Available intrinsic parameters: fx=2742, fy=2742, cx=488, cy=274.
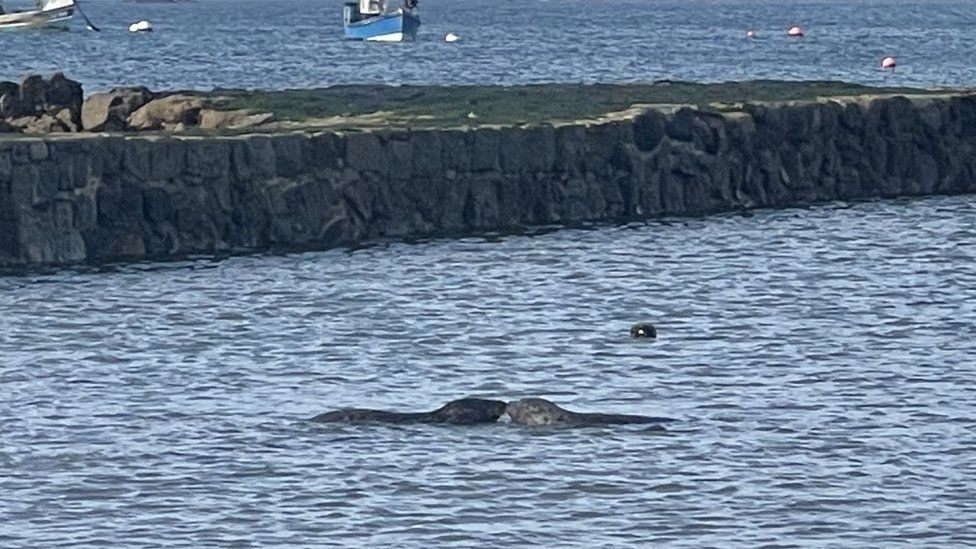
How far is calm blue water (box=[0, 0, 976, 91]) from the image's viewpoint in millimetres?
84188

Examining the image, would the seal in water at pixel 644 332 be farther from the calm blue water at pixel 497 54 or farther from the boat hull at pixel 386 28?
the boat hull at pixel 386 28

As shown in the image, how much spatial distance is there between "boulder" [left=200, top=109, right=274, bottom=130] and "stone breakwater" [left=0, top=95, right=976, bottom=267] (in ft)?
12.6

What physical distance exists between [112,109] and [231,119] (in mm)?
2659

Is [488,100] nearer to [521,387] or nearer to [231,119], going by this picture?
[231,119]

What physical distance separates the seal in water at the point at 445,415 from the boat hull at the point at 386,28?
309 ft

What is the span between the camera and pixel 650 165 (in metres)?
38.9

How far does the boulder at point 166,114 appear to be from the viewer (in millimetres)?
41000

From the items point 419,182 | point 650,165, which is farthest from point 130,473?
point 650,165

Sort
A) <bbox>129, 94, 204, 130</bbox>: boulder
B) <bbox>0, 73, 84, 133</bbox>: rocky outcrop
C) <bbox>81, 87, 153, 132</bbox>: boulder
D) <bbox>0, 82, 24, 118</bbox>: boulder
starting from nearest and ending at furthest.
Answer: <bbox>81, 87, 153, 132</bbox>: boulder
<bbox>129, 94, 204, 130</bbox>: boulder
<bbox>0, 73, 84, 133</bbox>: rocky outcrop
<bbox>0, 82, 24, 118</bbox>: boulder

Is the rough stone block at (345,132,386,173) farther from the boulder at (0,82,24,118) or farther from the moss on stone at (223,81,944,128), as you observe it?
the boulder at (0,82,24,118)

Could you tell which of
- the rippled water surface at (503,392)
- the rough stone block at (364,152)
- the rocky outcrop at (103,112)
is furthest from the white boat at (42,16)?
the rippled water surface at (503,392)

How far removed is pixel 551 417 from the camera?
70.9 ft

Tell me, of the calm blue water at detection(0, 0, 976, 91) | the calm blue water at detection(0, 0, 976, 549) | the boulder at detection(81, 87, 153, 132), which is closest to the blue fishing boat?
the calm blue water at detection(0, 0, 976, 91)

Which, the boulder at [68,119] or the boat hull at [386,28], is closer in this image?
the boulder at [68,119]
